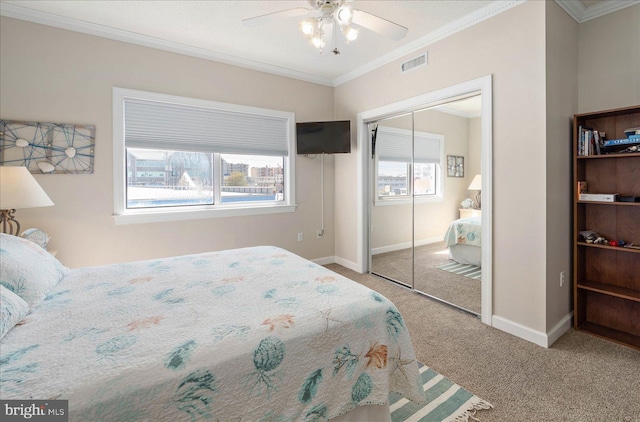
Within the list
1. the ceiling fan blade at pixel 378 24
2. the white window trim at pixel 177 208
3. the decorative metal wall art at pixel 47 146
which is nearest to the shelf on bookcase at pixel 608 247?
the ceiling fan blade at pixel 378 24

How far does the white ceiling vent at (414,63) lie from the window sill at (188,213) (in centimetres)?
217

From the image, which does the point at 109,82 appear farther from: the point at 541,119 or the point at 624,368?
the point at 624,368

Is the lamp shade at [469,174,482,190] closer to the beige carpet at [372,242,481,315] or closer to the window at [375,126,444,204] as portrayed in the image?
the window at [375,126,444,204]

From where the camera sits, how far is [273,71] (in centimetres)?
392

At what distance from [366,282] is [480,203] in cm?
168

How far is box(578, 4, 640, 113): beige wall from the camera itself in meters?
2.40

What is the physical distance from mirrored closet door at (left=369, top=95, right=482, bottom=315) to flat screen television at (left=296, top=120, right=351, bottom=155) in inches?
14.1

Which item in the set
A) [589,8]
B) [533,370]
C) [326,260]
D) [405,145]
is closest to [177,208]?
[326,260]

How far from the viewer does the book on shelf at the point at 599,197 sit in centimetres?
235

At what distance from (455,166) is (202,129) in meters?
2.81

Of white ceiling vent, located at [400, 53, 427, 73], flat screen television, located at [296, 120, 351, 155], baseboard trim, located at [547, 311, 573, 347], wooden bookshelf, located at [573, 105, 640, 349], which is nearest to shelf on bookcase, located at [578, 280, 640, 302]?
wooden bookshelf, located at [573, 105, 640, 349]

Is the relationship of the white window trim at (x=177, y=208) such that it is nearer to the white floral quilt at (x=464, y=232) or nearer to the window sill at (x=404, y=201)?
the window sill at (x=404, y=201)

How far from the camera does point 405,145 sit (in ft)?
11.5

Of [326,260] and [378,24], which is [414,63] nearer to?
[378,24]
